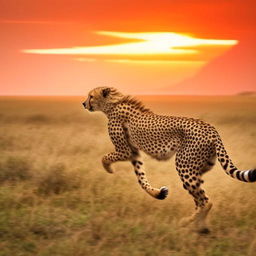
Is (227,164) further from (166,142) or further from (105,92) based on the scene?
(105,92)

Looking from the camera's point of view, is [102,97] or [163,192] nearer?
[163,192]

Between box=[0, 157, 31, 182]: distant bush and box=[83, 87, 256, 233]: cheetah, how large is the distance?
1796 millimetres

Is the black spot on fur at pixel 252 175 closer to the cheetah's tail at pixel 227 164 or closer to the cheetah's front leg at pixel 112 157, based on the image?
the cheetah's tail at pixel 227 164

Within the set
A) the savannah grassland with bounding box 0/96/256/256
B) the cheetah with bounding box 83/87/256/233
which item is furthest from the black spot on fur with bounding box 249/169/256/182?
the savannah grassland with bounding box 0/96/256/256

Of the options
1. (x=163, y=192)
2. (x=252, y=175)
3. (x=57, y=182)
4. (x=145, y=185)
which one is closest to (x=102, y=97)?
(x=145, y=185)

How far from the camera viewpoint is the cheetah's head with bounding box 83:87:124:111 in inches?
224

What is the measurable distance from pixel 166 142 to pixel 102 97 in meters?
0.88

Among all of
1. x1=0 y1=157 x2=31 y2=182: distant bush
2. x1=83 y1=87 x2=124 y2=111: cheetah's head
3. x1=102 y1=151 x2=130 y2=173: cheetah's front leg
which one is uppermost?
x1=83 y1=87 x2=124 y2=111: cheetah's head

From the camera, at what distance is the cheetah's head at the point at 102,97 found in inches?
224

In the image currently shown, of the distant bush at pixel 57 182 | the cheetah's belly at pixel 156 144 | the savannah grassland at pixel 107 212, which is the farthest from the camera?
the distant bush at pixel 57 182

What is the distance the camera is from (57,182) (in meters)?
6.66

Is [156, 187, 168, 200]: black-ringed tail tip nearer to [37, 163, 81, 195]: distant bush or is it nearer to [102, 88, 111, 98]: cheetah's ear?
[102, 88, 111, 98]: cheetah's ear

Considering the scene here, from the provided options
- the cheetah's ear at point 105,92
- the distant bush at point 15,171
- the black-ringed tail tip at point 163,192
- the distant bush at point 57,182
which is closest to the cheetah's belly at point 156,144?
the black-ringed tail tip at point 163,192

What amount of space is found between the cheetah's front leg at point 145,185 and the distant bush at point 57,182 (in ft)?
4.16
